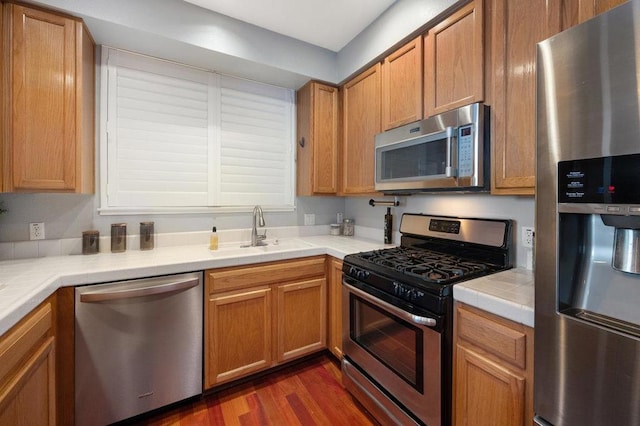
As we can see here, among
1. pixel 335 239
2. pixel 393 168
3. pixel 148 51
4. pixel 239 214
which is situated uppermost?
pixel 148 51

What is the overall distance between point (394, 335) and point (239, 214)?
5.46 ft

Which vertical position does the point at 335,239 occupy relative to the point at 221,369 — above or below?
above

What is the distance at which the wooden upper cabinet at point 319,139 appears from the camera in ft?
8.41

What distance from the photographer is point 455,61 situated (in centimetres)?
160

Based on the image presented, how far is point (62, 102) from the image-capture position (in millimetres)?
1616

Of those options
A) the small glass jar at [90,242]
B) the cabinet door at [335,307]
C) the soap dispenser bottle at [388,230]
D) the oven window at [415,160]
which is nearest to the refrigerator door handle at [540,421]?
the oven window at [415,160]

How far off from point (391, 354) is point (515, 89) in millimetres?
1482

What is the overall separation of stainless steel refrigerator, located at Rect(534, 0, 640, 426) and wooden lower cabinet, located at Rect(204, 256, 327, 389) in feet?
4.87

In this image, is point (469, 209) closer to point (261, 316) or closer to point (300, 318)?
point (300, 318)

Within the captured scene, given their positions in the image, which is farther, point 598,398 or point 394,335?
point 394,335

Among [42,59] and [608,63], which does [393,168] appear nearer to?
[608,63]

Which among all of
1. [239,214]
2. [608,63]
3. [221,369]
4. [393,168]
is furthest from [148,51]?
[608,63]

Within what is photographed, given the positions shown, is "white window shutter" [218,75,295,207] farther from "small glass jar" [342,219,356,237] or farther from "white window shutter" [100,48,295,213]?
"small glass jar" [342,219,356,237]

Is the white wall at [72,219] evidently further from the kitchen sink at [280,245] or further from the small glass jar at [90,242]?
the kitchen sink at [280,245]
